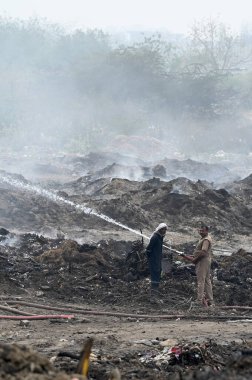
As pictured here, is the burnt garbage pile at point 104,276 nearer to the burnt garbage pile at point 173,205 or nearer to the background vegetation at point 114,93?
the burnt garbage pile at point 173,205

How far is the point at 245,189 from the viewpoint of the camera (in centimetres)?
2361

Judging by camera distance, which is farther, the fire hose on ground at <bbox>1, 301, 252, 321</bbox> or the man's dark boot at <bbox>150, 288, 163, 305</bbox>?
the man's dark boot at <bbox>150, 288, 163, 305</bbox>

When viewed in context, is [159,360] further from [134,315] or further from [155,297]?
[155,297]

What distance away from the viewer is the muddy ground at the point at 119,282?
6.93 metres

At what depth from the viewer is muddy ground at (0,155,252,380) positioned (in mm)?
6926

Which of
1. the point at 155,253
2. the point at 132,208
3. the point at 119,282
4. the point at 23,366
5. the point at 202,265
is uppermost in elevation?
the point at 132,208

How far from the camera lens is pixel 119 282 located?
12.2 meters

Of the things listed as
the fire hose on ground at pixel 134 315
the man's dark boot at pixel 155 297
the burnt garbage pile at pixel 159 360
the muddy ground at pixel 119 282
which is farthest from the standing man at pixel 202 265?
the burnt garbage pile at pixel 159 360

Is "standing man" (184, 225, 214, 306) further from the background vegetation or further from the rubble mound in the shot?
the background vegetation

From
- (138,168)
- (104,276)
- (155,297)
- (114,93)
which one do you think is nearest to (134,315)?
(155,297)

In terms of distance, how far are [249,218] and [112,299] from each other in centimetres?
1002

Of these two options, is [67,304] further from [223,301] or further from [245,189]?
[245,189]

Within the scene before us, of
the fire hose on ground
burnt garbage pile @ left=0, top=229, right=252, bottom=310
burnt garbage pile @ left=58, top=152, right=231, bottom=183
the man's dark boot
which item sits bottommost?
the fire hose on ground

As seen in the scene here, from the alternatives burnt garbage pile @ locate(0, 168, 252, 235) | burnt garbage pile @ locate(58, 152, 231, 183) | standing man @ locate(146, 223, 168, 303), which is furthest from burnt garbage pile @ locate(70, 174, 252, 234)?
standing man @ locate(146, 223, 168, 303)
